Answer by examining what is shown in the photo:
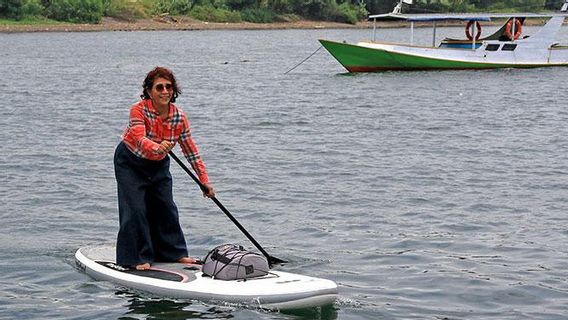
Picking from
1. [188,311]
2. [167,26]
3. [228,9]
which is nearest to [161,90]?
[188,311]

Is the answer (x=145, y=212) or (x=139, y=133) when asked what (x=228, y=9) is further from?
(x=139, y=133)

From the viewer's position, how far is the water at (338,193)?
1144cm

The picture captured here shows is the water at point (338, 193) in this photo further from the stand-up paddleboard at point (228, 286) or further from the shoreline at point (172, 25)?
the shoreline at point (172, 25)

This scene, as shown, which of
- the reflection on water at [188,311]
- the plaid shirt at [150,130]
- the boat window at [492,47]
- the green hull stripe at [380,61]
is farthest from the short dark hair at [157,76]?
the boat window at [492,47]

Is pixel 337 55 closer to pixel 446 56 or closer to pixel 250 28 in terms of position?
pixel 446 56

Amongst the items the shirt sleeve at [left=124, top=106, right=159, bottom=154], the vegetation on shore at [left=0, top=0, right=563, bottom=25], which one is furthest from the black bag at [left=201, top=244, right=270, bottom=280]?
the vegetation on shore at [left=0, top=0, right=563, bottom=25]

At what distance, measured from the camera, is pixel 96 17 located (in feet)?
315

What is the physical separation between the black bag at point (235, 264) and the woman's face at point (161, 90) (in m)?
1.58

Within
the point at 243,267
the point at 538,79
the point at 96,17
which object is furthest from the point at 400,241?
the point at 96,17

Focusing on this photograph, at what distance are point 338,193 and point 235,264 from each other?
6.99 m

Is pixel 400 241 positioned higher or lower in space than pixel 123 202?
lower

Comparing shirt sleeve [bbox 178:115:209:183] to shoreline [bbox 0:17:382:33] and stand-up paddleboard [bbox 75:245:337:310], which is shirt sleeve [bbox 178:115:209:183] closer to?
stand-up paddleboard [bbox 75:245:337:310]

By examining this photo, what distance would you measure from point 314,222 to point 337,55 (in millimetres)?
29209

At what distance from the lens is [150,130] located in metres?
10.5
